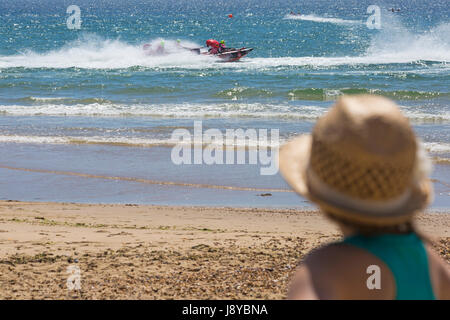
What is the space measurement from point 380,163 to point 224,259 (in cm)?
477

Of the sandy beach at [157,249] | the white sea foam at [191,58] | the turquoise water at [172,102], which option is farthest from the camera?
the white sea foam at [191,58]

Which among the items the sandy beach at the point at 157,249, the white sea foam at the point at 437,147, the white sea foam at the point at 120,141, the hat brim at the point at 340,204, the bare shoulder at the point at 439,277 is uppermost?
the hat brim at the point at 340,204

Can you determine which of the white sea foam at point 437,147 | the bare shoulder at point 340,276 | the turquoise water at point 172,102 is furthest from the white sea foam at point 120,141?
the bare shoulder at point 340,276

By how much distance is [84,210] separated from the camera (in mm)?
9133

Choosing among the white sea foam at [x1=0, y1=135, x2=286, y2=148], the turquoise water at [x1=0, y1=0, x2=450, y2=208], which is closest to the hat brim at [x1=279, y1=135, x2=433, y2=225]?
the turquoise water at [x1=0, y1=0, x2=450, y2=208]

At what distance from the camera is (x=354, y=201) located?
1.58 metres

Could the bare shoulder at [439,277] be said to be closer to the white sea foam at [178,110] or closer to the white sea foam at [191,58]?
the white sea foam at [178,110]

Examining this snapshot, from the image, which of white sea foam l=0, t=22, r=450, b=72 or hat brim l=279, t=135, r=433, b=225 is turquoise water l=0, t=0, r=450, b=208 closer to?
white sea foam l=0, t=22, r=450, b=72

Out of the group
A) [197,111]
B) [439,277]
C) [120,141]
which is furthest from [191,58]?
[439,277]

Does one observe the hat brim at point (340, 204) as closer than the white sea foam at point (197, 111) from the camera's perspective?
Yes

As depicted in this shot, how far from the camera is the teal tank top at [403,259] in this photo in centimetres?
166
